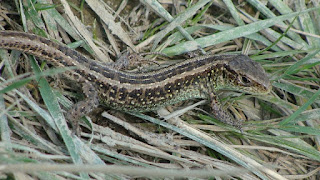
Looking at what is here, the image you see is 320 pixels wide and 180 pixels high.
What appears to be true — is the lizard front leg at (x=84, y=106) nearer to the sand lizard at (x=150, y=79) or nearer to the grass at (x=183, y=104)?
the sand lizard at (x=150, y=79)

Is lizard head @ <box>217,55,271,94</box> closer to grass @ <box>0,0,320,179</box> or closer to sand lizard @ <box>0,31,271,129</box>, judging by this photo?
sand lizard @ <box>0,31,271,129</box>

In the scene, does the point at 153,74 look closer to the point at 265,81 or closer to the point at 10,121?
the point at 265,81

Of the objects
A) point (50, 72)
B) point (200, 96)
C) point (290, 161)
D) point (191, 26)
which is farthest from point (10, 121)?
point (290, 161)

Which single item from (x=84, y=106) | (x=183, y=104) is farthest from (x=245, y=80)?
(x=84, y=106)

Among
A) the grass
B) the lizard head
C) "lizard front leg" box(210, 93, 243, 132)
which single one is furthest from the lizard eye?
"lizard front leg" box(210, 93, 243, 132)

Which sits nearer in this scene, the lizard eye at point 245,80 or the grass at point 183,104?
the grass at point 183,104

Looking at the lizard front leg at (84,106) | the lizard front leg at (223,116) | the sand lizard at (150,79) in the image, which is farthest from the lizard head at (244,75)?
the lizard front leg at (84,106)

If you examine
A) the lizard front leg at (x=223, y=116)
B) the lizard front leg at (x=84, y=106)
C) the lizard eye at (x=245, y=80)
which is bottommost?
the lizard front leg at (x=84, y=106)

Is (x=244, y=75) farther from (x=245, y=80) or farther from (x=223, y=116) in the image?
(x=223, y=116)
